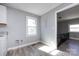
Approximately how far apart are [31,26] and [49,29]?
0.36 meters

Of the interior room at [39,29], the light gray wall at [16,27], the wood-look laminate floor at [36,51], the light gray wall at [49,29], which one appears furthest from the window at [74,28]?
the light gray wall at [16,27]

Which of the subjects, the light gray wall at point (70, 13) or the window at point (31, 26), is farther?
the window at point (31, 26)

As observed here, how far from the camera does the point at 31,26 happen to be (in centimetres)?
122

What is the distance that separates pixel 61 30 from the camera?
118cm

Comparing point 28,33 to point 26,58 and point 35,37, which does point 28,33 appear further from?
point 26,58

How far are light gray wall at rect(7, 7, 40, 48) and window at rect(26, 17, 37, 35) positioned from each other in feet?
0.25

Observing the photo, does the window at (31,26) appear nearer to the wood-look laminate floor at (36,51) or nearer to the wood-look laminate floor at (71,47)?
the wood-look laminate floor at (36,51)

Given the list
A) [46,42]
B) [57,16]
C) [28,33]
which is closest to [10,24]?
[28,33]

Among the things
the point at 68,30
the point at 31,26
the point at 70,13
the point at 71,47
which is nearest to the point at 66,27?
the point at 68,30

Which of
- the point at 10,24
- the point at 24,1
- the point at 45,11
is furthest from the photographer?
the point at 45,11

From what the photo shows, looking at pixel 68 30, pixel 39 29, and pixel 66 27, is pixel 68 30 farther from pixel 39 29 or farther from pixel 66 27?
pixel 39 29

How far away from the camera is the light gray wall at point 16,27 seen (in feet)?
3.58

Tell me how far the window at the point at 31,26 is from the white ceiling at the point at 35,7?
146mm

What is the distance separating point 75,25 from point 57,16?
0.36m
